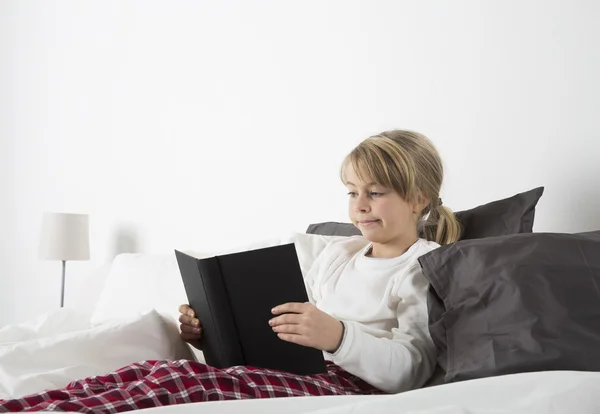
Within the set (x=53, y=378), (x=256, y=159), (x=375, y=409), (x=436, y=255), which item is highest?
(x=256, y=159)

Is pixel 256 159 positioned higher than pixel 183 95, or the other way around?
pixel 183 95

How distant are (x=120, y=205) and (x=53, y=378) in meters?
1.97

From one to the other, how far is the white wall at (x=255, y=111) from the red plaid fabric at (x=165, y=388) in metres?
0.85

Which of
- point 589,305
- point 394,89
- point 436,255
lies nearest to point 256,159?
point 394,89

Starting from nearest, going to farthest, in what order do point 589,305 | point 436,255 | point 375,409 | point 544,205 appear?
point 375,409 < point 589,305 < point 436,255 < point 544,205

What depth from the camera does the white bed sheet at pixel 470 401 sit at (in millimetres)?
899

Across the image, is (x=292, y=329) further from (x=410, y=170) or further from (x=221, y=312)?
(x=410, y=170)

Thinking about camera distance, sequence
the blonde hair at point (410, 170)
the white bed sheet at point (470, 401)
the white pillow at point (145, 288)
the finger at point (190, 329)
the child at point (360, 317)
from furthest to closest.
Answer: the white pillow at point (145, 288)
the blonde hair at point (410, 170)
the finger at point (190, 329)
the child at point (360, 317)
the white bed sheet at point (470, 401)

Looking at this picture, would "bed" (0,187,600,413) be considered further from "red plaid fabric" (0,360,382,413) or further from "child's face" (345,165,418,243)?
"child's face" (345,165,418,243)

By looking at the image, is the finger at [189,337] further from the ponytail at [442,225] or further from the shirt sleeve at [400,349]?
the ponytail at [442,225]

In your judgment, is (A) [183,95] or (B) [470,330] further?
(A) [183,95]

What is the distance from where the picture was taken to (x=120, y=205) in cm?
331

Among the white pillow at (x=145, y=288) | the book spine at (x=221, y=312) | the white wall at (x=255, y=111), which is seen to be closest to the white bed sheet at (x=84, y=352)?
the book spine at (x=221, y=312)

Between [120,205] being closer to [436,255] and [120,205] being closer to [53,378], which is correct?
[53,378]
